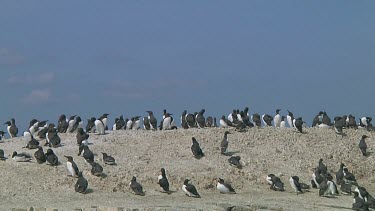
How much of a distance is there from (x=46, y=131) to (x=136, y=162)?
19.0ft

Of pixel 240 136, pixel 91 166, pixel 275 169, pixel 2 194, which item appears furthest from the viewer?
pixel 240 136

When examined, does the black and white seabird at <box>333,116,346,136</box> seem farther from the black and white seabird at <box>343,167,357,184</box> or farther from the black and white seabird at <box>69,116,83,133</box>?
the black and white seabird at <box>69,116,83,133</box>

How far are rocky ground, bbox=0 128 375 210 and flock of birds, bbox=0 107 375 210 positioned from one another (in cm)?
37

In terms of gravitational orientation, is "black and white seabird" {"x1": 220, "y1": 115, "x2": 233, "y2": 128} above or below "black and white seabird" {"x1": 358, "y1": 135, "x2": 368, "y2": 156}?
above

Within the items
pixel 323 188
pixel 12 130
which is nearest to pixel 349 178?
pixel 323 188

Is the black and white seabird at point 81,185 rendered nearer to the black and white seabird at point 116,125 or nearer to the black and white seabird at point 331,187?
the black and white seabird at point 331,187

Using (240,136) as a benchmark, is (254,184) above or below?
below

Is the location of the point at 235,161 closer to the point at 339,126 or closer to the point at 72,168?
the point at 72,168

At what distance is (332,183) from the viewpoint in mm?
29344

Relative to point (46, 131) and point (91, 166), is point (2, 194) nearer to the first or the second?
point (91, 166)

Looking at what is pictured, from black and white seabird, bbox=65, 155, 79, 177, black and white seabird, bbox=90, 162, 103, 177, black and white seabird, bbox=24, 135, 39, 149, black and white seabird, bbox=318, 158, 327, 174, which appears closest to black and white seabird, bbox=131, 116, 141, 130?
black and white seabird, bbox=24, 135, 39, 149

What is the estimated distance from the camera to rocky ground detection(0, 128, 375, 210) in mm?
25641

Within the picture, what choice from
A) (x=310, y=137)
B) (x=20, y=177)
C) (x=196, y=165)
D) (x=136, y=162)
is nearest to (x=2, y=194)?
(x=20, y=177)

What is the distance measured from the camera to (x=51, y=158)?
93.7 ft
